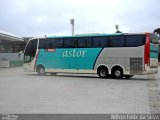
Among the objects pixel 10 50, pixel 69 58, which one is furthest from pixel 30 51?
pixel 10 50

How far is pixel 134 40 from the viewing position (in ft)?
85.9

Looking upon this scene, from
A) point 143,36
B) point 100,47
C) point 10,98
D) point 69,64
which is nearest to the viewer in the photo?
point 10,98

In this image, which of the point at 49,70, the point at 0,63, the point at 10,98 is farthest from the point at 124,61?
the point at 0,63

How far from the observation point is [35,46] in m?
31.6

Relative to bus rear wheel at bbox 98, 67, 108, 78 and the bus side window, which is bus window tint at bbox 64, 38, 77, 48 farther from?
bus rear wheel at bbox 98, 67, 108, 78

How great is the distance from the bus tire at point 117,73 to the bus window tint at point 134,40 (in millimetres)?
1763

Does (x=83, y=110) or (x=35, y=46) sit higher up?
(x=35, y=46)

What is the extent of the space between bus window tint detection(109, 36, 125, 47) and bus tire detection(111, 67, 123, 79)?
1545 millimetres

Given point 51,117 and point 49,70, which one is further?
point 49,70

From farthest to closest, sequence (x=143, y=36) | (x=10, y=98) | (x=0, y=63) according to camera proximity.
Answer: (x=0, y=63) < (x=143, y=36) < (x=10, y=98)

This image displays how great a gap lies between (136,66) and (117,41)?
6.70ft

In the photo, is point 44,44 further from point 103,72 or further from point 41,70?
point 103,72

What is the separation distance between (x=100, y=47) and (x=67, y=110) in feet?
54.5

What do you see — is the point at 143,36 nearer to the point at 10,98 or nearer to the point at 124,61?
the point at 124,61
